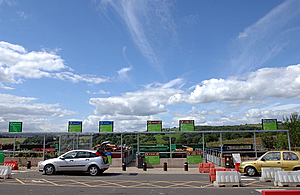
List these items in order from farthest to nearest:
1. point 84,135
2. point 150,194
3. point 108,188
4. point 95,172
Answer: point 84,135 < point 95,172 < point 108,188 < point 150,194

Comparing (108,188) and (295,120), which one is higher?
(295,120)

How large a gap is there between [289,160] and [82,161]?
12.4 meters

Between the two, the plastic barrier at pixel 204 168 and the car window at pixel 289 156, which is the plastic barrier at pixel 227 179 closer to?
the car window at pixel 289 156

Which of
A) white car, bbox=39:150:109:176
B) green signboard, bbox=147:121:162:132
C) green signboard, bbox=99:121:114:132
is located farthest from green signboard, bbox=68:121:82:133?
white car, bbox=39:150:109:176

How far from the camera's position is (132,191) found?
10.3 metres

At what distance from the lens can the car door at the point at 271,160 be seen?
1466cm

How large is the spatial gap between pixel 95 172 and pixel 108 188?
4.46 metres

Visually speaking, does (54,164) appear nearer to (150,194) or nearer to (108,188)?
(108,188)

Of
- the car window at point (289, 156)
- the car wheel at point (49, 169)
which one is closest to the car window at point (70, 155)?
the car wheel at point (49, 169)

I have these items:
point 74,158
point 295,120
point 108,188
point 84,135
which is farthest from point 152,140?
point 108,188

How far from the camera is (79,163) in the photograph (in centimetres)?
1525

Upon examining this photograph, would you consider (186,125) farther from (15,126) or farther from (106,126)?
(15,126)

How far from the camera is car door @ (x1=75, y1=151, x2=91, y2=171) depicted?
1519 cm

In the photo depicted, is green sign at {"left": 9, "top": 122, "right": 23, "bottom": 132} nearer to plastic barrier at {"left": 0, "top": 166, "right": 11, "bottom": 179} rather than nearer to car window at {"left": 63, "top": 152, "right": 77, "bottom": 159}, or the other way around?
plastic barrier at {"left": 0, "top": 166, "right": 11, "bottom": 179}
